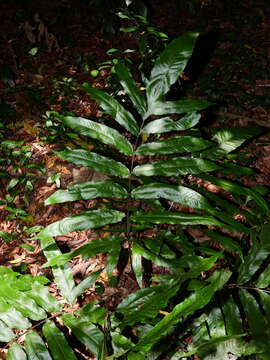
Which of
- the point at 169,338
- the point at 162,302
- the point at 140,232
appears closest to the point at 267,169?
the point at 140,232

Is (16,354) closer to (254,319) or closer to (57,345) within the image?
(57,345)

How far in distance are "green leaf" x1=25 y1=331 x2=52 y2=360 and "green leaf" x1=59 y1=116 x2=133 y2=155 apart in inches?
30.1

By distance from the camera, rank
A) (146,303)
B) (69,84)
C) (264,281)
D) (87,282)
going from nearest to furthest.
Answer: (146,303) → (264,281) → (87,282) → (69,84)

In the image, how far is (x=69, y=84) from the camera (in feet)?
10.9

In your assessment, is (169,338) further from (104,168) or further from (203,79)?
(203,79)

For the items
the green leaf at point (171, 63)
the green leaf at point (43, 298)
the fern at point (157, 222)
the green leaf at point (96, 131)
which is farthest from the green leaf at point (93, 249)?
the green leaf at point (171, 63)

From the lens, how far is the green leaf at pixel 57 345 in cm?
117

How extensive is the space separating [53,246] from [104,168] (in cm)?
44

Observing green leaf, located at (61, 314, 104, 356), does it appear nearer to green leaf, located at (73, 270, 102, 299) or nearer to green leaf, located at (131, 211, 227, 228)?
green leaf, located at (73, 270, 102, 299)

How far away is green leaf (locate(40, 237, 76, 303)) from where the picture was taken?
1435 mm

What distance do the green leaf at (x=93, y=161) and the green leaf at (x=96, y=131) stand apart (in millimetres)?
71

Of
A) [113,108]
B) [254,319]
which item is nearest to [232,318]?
[254,319]

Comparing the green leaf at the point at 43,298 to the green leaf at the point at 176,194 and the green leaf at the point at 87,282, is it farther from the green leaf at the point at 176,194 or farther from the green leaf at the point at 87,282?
the green leaf at the point at 176,194

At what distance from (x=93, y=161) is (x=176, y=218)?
39 cm
